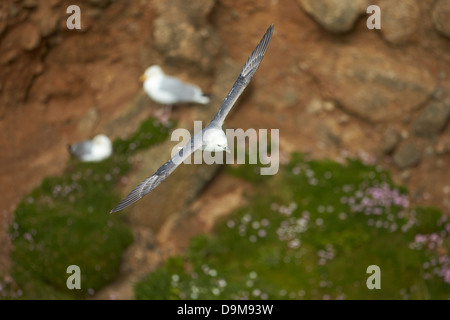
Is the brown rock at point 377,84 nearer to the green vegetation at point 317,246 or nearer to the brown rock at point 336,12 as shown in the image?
the brown rock at point 336,12

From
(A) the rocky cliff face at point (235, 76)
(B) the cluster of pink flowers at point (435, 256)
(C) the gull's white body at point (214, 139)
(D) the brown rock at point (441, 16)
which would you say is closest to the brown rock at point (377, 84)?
(A) the rocky cliff face at point (235, 76)

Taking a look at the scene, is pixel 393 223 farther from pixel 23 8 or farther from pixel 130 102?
pixel 23 8

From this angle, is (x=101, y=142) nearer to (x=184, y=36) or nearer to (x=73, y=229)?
(x=73, y=229)

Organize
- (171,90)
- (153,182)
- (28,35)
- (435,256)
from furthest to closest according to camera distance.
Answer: (28,35) → (171,90) → (435,256) → (153,182)

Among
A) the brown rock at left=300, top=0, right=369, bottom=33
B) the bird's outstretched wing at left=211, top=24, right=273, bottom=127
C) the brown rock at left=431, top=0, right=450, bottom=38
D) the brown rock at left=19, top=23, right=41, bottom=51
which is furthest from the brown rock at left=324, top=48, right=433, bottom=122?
the brown rock at left=19, top=23, right=41, bottom=51

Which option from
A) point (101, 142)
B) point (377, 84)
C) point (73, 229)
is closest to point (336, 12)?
point (377, 84)

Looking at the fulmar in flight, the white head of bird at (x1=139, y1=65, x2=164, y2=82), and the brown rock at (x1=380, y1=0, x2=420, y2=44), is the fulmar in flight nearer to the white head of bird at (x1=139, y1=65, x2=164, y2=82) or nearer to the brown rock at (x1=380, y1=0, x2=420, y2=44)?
the white head of bird at (x1=139, y1=65, x2=164, y2=82)
